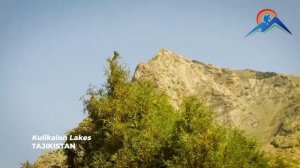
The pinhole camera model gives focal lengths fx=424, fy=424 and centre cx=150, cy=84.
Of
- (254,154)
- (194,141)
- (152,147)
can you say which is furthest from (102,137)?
(254,154)

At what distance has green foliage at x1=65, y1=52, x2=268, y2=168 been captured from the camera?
146 ft

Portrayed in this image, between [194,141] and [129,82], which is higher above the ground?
A: [129,82]

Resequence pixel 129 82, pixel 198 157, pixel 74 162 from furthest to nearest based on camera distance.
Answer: pixel 74 162
pixel 129 82
pixel 198 157

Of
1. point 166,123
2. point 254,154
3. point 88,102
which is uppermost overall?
point 88,102

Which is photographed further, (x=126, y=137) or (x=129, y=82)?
(x=129, y=82)

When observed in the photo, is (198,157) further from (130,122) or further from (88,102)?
(88,102)

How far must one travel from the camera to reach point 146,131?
52812 millimetres

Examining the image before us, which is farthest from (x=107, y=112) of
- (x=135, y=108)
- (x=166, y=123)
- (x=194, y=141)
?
(x=194, y=141)

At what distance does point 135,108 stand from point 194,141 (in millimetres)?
13677

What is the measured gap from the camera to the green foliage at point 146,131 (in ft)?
146

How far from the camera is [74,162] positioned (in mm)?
74375

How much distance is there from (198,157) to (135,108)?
14620 millimetres

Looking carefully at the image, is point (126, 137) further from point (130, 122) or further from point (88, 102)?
point (88, 102)

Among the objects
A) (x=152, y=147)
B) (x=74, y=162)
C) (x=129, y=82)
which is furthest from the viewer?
(x=74, y=162)
